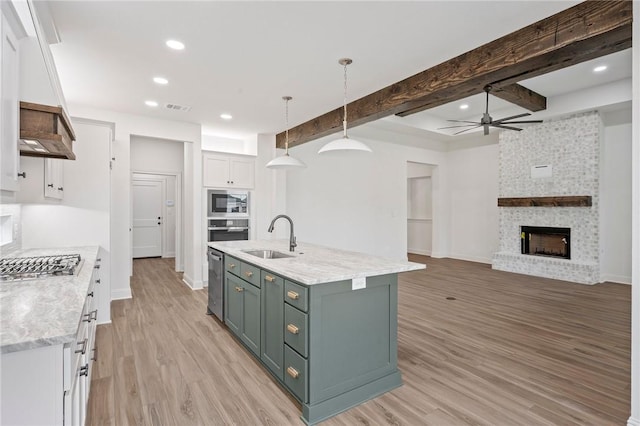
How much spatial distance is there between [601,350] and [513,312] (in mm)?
1086

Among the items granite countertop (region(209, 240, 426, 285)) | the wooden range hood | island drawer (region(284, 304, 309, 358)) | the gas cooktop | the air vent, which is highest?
the air vent

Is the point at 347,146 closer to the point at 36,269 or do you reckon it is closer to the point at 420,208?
the point at 36,269

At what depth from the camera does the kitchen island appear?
2037 millimetres

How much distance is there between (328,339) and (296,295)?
346mm

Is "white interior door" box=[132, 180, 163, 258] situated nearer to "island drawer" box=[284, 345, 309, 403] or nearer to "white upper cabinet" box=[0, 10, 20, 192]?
"white upper cabinet" box=[0, 10, 20, 192]

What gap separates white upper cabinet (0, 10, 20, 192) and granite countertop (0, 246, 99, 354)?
516 mm

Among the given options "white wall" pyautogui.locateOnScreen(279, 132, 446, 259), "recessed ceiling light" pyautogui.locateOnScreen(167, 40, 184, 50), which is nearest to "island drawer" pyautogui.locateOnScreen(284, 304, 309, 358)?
"recessed ceiling light" pyautogui.locateOnScreen(167, 40, 184, 50)

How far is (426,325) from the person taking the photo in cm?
366

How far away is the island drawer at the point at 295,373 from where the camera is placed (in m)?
2.05

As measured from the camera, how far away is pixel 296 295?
2098 mm

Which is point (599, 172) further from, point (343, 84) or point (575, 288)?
point (343, 84)

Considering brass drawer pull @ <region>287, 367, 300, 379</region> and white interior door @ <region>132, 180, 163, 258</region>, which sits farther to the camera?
white interior door @ <region>132, 180, 163, 258</region>

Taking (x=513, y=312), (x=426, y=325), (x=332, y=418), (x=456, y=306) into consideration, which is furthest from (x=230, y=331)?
(x=513, y=312)

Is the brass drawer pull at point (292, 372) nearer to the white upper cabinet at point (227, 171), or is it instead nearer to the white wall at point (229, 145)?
the white upper cabinet at point (227, 171)
